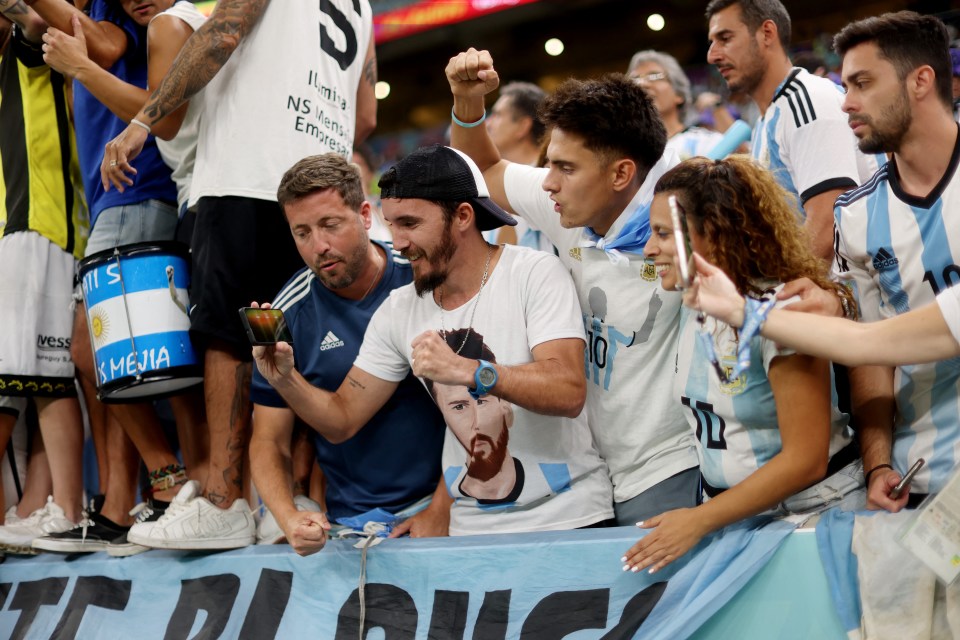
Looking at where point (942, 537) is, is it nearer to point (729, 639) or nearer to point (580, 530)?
point (729, 639)

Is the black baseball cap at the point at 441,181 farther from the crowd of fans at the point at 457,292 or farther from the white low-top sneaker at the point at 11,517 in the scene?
the white low-top sneaker at the point at 11,517

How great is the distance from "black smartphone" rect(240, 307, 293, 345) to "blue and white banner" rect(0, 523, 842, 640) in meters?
0.76

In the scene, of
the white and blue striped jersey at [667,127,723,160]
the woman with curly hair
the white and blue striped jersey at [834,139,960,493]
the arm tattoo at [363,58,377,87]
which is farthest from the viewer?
the white and blue striped jersey at [667,127,723,160]

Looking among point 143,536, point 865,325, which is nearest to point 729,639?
point 865,325

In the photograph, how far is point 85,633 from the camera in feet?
13.0

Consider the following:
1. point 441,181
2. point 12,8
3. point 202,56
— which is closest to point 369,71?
point 202,56

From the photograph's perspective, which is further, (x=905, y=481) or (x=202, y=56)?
(x=202, y=56)

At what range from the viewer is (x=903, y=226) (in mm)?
2869

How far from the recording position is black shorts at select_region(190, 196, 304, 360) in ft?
12.6

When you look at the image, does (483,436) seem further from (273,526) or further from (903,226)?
(903,226)

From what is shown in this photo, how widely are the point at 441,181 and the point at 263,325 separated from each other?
30.5 inches

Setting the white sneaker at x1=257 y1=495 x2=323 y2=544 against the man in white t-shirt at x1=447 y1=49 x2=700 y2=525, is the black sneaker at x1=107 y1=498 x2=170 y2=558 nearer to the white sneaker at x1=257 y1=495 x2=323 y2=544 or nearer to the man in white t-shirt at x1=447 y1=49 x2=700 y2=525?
the white sneaker at x1=257 y1=495 x2=323 y2=544

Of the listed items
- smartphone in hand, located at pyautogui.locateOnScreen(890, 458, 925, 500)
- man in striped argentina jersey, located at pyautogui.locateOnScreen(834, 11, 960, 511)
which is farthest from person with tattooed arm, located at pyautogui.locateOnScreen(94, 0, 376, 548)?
smartphone in hand, located at pyautogui.locateOnScreen(890, 458, 925, 500)

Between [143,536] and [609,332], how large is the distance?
1.90m
